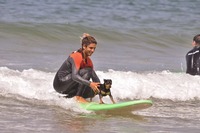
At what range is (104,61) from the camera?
43.3 feet

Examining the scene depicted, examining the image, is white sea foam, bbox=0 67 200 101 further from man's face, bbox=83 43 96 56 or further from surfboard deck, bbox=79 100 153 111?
man's face, bbox=83 43 96 56

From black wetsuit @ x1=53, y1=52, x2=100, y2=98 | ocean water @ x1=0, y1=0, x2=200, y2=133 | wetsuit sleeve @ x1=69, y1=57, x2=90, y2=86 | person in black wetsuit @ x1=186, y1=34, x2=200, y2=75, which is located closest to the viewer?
ocean water @ x1=0, y1=0, x2=200, y2=133

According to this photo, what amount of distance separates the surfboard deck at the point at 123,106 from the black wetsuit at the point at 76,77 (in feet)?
0.80

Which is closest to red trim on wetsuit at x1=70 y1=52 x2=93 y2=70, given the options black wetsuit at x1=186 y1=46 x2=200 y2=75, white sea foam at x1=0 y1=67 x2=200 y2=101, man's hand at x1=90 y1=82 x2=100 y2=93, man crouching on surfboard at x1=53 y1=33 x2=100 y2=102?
man crouching on surfboard at x1=53 y1=33 x2=100 y2=102

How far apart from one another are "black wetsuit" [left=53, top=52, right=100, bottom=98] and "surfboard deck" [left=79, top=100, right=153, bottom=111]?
9.6 inches

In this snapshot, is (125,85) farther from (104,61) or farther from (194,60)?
(104,61)

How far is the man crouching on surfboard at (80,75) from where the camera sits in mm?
7879

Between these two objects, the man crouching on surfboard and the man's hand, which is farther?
the man crouching on surfboard

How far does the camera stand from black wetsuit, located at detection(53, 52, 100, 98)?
7950 mm

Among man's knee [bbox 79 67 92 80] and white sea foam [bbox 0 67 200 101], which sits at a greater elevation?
man's knee [bbox 79 67 92 80]

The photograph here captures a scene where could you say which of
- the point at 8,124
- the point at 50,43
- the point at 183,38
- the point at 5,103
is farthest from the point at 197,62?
the point at 183,38

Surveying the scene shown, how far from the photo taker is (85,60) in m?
8.09

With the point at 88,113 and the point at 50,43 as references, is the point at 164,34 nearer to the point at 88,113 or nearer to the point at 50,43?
the point at 50,43

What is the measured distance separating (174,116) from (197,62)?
2635 mm
